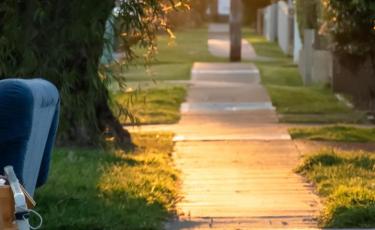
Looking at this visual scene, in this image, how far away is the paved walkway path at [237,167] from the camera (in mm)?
8578

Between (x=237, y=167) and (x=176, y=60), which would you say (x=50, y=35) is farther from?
(x=176, y=60)

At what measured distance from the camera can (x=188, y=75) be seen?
91.0ft

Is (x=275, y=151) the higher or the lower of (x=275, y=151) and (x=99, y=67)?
the lower

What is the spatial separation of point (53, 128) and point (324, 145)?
299 inches

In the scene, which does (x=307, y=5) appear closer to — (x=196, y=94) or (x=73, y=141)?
(x=196, y=94)

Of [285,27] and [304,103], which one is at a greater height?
[304,103]

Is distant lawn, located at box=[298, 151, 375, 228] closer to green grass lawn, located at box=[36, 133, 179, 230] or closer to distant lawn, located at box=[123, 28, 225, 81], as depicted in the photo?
green grass lawn, located at box=[36, 133, 179, 230]

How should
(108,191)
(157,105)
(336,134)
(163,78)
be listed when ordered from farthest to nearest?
(163,78) → (157,105) → (336,134) → (108,191)

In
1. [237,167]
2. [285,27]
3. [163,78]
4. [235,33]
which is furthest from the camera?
[285,27]

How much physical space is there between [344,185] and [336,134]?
16.4ft

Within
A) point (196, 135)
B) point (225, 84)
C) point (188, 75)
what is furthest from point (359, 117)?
point (188, 75)

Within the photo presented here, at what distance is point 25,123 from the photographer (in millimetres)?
5453

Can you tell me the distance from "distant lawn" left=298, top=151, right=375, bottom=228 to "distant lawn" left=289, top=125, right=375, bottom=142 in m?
2.04

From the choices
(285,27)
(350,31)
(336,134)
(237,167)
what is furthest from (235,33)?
(237,167)
